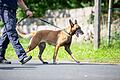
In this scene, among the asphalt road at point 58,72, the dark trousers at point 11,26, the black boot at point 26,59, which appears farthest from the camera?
the dark trousers at point 11,26

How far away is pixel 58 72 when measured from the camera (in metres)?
8.00

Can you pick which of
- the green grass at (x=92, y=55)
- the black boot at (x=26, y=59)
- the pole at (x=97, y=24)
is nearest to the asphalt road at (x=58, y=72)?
the black boot at (x=26, y=59)

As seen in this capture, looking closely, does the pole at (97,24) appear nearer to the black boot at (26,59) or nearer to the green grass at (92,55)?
the green grass at (92,55)

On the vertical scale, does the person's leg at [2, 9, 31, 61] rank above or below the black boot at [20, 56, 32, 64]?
above

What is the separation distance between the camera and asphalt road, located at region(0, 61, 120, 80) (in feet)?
Answer: 24.0

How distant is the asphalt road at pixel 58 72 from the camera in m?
7.31

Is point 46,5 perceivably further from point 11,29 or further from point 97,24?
point 11,29

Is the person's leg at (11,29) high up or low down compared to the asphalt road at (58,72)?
up

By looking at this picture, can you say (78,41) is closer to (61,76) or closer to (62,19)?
(62,19)

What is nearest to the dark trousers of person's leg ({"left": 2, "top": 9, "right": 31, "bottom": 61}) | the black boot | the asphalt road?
person's leg ({"left": 2, "top": 9, "right": 31, "bottom": 61})

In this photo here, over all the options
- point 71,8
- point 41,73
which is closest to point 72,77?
point 41,73

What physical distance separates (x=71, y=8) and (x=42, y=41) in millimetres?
12526

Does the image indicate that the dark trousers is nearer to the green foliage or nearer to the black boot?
the black boot

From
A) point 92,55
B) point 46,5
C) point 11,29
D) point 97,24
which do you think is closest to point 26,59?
point 11,29
